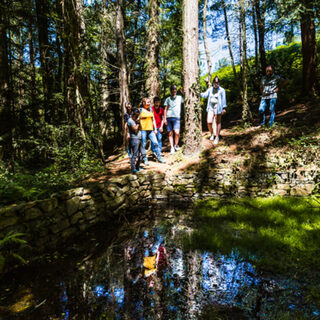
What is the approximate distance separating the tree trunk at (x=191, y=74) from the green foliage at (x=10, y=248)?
5.13 m

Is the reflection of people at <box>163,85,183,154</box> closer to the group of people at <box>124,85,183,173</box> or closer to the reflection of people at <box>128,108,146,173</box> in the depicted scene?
the group of people at <box>124,85,183,173</box>

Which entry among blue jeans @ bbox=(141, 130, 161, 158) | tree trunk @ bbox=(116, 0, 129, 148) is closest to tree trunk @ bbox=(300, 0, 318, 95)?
blue jeans @ bbox=(141, 130, 161, 158)

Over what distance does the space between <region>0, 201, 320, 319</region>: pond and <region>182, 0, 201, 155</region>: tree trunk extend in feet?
12.3

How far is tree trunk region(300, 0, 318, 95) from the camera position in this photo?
7562 millimetres

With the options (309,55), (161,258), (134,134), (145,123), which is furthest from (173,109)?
(309,55)

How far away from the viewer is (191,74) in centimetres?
665

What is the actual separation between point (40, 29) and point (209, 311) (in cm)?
1226

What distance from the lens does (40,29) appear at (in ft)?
30.8

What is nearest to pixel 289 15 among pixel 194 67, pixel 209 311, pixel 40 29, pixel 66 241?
pixel 194 67

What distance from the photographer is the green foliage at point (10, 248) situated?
2.92m

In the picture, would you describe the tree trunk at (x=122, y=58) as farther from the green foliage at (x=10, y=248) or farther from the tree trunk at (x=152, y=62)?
the green foliage at (x=10, y=248)

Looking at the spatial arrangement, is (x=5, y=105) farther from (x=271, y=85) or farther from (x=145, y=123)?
(x=271, y=85)

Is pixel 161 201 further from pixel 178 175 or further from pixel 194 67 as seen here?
pixel 194 67

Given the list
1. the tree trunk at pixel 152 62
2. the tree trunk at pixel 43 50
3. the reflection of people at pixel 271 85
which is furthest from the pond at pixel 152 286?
the tree trunk at pixel 43 50
